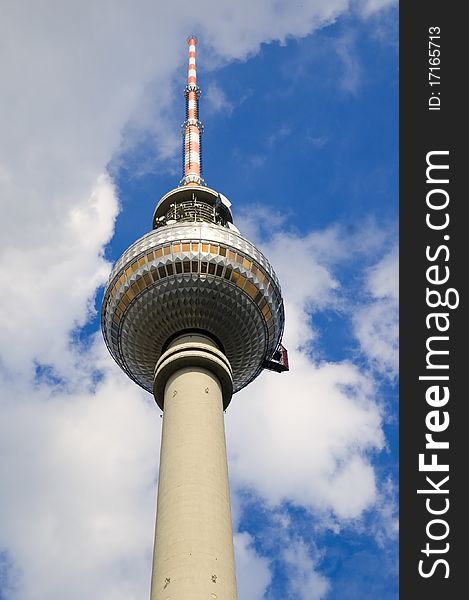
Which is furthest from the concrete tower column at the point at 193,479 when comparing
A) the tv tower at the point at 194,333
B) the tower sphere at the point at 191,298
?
the tower sphere at the point at 191,298

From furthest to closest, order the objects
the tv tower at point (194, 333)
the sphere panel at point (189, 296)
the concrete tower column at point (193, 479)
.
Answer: the sphere panel at point (189, 296), the tv tower at point (194, 333), the concrete tower column at point (193, 479)

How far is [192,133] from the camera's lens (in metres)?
76.4

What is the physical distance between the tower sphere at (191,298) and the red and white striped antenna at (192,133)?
12.3 meters

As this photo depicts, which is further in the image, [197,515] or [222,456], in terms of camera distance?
[222,456]

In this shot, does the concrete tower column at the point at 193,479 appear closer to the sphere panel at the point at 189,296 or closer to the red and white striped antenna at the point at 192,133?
the sphere panel at the point at 189,296

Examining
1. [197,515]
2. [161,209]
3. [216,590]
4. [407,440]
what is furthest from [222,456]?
[161,209]

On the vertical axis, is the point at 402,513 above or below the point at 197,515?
below

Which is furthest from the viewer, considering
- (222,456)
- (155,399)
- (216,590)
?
(155,399)

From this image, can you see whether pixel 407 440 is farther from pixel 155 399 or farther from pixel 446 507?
pixel 155 399

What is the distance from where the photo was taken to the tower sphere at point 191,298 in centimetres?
5631

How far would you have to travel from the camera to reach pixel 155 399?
55.3 metres

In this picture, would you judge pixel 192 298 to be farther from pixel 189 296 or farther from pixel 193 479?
pixel 193 479

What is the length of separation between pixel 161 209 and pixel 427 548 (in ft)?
139

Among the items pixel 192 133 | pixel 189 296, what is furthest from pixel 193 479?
pixel 192 133
